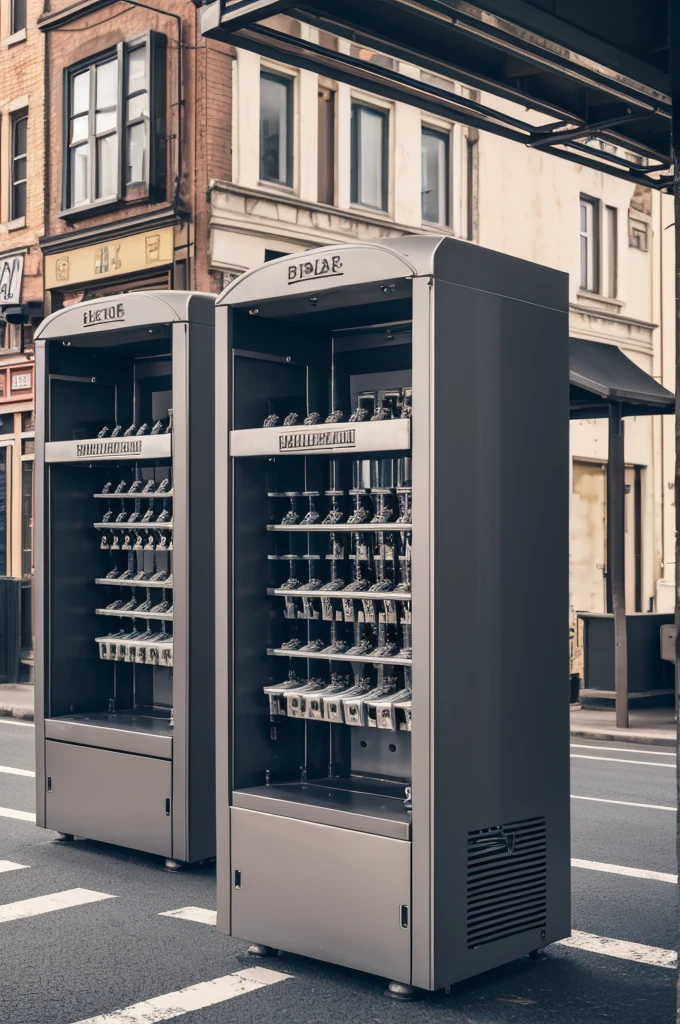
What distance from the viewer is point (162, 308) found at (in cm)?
786

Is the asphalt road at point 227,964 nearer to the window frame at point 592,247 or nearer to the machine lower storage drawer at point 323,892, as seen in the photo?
the machine lower storage drawer at point 323,892

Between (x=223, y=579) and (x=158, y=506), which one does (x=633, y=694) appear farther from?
(x=223, y=579)

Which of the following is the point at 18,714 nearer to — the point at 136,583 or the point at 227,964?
the point at 136,583

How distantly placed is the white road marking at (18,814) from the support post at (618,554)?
757cm

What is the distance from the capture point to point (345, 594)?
260 inches

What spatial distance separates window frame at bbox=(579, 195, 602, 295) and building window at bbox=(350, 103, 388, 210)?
554 cm

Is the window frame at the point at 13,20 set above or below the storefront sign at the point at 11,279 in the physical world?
above

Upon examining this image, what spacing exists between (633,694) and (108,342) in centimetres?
930

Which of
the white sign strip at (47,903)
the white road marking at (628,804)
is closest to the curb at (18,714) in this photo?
the white road marking at (628,804)

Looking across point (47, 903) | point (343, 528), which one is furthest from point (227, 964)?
point (343, 528)

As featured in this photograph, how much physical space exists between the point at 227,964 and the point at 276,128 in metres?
15.0

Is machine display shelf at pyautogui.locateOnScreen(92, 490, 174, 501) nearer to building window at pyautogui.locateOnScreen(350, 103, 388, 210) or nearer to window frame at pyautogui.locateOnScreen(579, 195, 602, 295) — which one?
building window at pyautogui.locateOnScreen(350, 103, 388, 210)

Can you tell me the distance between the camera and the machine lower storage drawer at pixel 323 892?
5.64 meters

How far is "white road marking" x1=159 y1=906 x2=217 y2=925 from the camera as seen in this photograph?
675 centimetres
